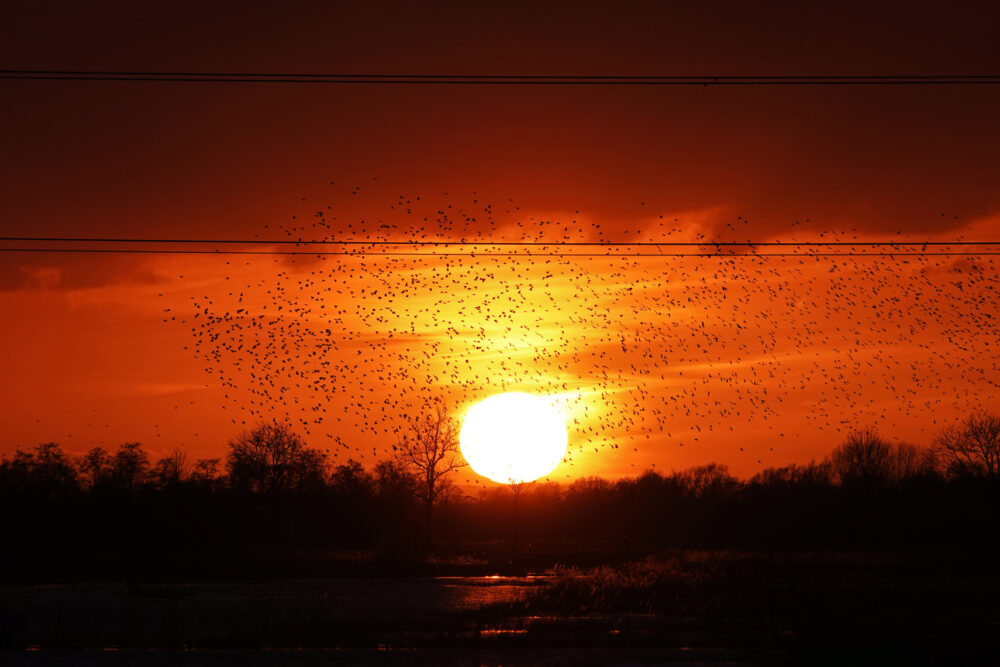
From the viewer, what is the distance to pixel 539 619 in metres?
34.1

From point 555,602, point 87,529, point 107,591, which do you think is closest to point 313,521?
point 87,529

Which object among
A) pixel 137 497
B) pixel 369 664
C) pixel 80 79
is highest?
pixel 80 79

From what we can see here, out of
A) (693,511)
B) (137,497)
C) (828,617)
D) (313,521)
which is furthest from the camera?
(693,511)

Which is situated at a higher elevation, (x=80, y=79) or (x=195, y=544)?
(x=80, y=79)

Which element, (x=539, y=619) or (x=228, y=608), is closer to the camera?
(x=539, y=619)

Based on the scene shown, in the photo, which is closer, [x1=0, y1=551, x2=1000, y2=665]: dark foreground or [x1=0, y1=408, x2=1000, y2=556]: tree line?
[x1=0, y1=551, x2=1000, y2=665]: dark foreground

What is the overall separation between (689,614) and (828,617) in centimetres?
613

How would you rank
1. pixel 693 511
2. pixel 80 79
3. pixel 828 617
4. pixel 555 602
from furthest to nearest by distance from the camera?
pixel 693 511 < pixel 555 602 < pixel 828 617 < pixel 80 79

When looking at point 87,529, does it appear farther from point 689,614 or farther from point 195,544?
point 689,614

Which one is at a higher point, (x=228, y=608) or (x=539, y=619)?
(x=228, y=608)

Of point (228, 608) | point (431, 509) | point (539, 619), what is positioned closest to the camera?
point (539, 619)

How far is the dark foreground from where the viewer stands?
990 inches

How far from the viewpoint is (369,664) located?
2409cm

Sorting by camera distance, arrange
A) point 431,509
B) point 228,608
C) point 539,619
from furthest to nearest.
Answer: point 431,509
point 228,608
point 539,619
